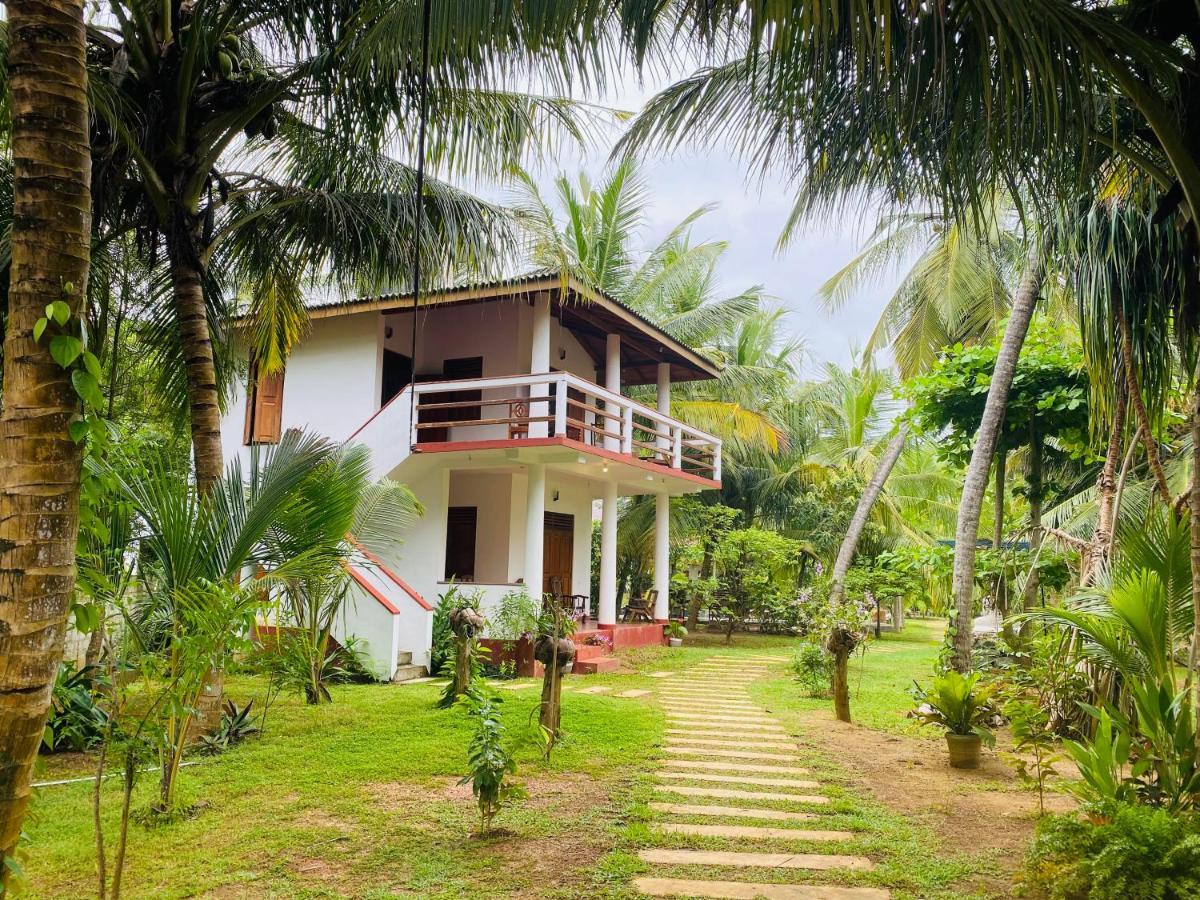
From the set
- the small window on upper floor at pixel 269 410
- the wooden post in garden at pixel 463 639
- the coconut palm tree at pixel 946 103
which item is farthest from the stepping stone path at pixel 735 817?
the small window on upper floor at pixel 269 410

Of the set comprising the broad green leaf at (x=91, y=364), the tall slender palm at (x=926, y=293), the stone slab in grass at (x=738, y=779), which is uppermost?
the tall slender palm at (x=926, y=293)

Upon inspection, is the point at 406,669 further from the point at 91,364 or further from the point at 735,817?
the point at 91,364

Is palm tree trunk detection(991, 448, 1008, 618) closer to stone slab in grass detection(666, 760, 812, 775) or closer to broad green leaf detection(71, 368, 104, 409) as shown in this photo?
stone slab in grass detection(666, 760, 812, 775)

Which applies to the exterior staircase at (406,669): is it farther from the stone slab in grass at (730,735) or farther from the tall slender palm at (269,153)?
the tall slender palm at (269,153)

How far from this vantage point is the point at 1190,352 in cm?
441

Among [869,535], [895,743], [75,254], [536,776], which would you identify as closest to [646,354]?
[869,535]

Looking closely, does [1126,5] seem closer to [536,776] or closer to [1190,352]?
[1190,352]

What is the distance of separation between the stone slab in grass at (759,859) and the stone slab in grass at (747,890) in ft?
0.80

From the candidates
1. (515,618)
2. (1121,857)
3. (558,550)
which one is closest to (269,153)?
(515,618)

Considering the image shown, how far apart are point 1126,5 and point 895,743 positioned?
5649mm

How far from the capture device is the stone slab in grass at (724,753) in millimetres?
6383

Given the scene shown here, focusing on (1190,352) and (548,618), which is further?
(548,618)

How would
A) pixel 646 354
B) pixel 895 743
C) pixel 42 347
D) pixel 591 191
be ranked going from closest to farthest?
pixel 42 347 → pixel 895 743 → pixel 646 354 → pixel 591 191

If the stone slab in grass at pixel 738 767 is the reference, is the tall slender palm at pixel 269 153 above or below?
above
